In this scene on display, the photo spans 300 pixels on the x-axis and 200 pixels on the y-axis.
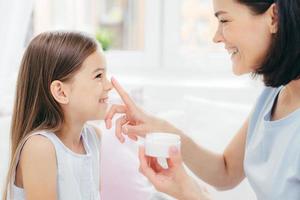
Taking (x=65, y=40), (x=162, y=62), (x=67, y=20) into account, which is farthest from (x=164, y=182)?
(x=67, y=20)

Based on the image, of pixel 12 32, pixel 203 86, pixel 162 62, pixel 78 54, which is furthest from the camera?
pixel 162 62

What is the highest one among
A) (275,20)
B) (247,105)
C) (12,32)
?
(275,20)

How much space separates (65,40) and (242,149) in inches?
23.4

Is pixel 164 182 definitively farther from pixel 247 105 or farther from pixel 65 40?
pixel 247 105

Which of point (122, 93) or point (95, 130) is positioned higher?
point (122, 93)

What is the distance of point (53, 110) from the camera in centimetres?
121

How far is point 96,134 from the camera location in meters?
1.43

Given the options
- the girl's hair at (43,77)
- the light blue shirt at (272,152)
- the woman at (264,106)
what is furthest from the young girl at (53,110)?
the light blue shirt at (272,152)

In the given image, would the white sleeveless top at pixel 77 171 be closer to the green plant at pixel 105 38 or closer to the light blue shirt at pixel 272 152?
the light blue shirt at pixel 272 152

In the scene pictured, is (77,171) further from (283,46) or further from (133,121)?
(283,46)

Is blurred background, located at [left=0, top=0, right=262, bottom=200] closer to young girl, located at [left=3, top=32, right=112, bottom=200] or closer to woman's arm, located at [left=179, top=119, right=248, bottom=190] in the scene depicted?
woman's arm, located at [left=179, top=119, right=248, bottom=190]

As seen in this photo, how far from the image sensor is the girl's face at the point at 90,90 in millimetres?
1201

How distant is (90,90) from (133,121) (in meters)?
0.15

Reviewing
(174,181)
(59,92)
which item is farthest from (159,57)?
(174,181)
